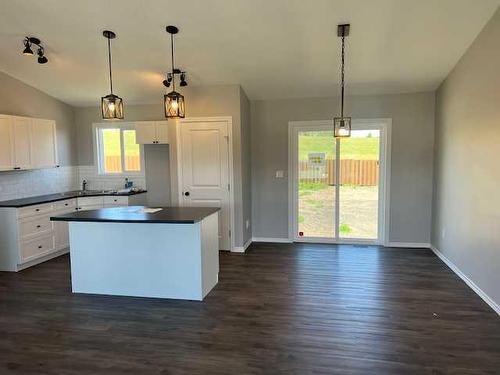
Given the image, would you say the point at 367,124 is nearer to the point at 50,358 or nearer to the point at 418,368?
the point at 418,368

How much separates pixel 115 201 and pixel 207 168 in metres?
1.69

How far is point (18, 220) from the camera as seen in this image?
4.66 metres

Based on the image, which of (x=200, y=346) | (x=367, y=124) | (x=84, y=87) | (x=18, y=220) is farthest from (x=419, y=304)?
(x=84, y=87)

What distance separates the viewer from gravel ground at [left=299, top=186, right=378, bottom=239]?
582cm

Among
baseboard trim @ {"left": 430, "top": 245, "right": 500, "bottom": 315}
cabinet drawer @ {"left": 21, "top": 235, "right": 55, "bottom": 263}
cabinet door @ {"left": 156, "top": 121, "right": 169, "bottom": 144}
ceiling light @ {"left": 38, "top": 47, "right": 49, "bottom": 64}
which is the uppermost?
ceiling light @ {"left": 38, "top": 47, "right": 49, "bottom": 64}

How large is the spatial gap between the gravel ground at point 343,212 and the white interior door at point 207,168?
4.62ft

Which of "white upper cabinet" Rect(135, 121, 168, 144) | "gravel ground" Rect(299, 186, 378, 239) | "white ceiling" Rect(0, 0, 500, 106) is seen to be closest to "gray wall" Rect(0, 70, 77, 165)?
"white ceiling" Rect(0, 0, 500, 106)

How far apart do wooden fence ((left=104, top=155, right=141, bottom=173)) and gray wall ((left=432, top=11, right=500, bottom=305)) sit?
16.5 feet

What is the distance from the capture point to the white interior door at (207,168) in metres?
5.44

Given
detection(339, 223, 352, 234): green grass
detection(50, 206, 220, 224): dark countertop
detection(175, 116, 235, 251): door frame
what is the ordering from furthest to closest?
detection(339, 223, 352, 234): green grass < detection(175, 116, 235, 251): door frame < detection(50, 206, 220, 224): dark countertop

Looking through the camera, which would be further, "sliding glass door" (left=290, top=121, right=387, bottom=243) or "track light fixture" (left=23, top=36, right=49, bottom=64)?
"sliding glass door" (left=290, top=121, right=387, bottom=243)

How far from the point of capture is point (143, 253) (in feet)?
12.4

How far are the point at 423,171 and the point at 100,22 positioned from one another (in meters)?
5.00

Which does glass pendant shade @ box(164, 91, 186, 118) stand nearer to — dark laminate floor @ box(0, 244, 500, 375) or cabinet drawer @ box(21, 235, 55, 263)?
dark laminate floor @ box(0, 244, 500, 375)
